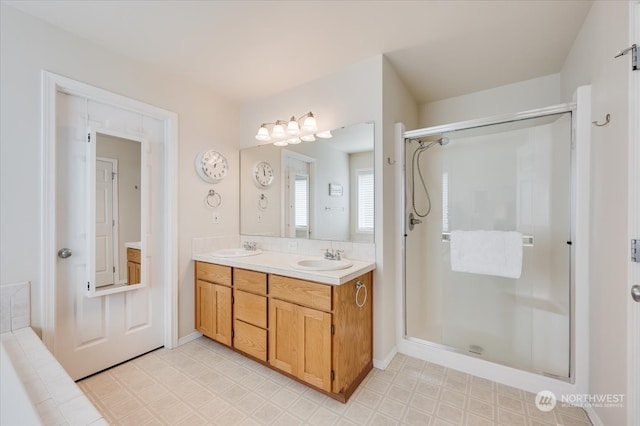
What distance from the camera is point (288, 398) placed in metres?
1.73

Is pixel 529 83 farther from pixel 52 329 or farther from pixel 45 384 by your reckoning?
pixel 52 329

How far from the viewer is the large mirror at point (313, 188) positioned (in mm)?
2189

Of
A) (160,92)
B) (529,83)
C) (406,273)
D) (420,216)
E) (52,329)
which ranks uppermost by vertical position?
(529,83)

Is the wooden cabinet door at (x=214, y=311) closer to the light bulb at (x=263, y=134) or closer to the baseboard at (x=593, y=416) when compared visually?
the light bulb at (x=263, y=134)

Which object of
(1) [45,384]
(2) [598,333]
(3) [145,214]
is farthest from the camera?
(3) [145,214]

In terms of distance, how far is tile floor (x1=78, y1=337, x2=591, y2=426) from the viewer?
5.07ft

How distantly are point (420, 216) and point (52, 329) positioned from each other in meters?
2.98

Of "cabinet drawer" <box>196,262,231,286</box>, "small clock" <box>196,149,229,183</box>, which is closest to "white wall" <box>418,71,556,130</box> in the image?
"small clock" <box>196,149,229,183</box>

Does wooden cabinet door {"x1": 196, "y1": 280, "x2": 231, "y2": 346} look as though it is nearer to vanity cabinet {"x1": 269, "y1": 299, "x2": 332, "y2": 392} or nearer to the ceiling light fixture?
vanity cabinet {"x1": 269, "y1": 299, "x2": 332, "y2": 392}

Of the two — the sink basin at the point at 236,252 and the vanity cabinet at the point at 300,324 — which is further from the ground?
the sink basin at the point at 236,252

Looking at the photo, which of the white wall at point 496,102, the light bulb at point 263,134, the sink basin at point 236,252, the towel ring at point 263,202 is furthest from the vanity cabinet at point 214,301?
the white wall at point 496,102

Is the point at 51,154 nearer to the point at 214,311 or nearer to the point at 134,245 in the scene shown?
the point at 134,245

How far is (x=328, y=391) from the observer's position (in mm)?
1667

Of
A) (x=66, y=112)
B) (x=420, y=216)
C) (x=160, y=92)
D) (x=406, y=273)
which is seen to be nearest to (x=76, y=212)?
(x=66, y=112)
